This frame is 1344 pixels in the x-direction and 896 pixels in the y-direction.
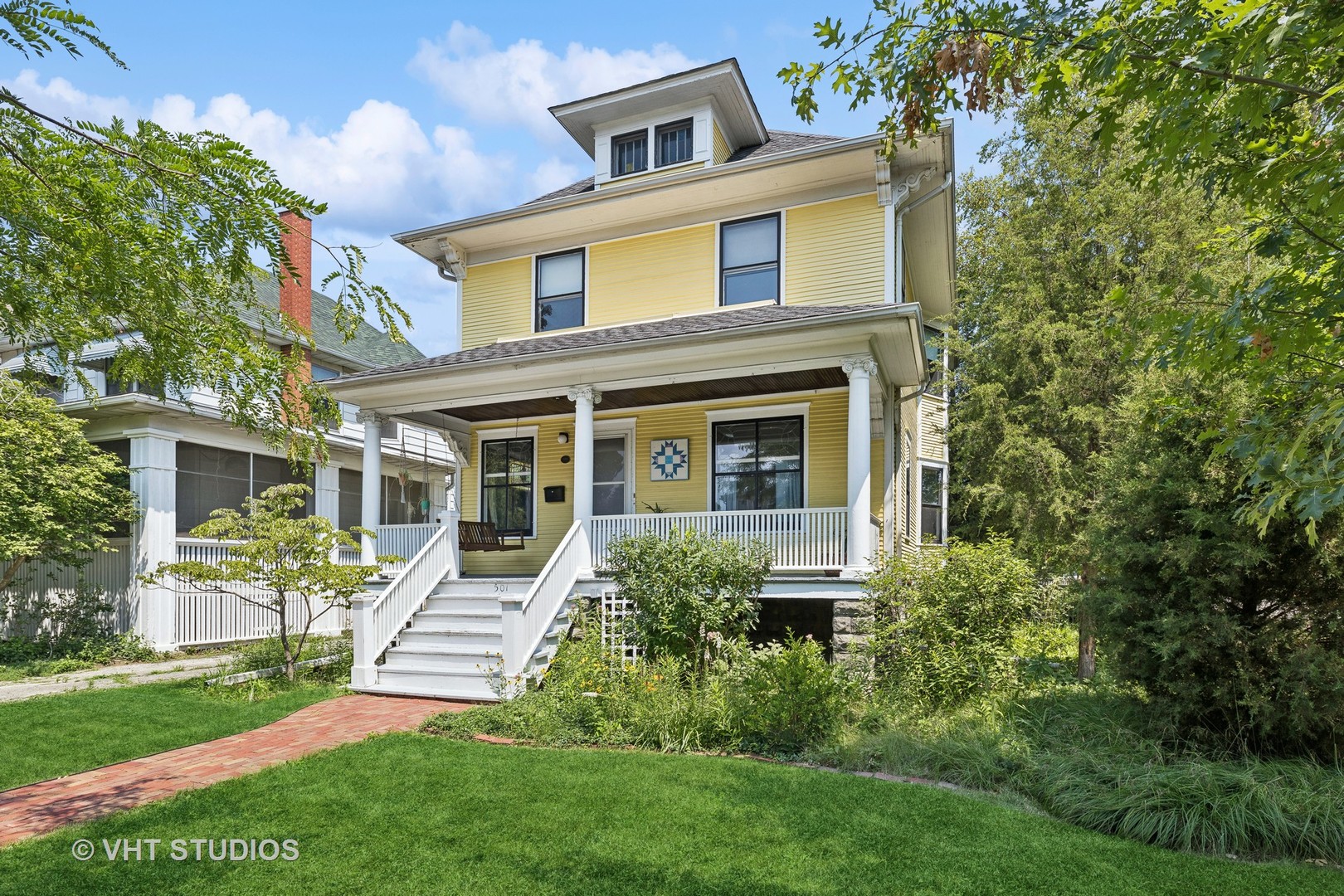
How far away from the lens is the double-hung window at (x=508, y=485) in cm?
1359

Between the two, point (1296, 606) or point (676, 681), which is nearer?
point (1296, 606)

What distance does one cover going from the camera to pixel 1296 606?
20.6ft

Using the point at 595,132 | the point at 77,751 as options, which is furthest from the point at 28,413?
the point at 595,132

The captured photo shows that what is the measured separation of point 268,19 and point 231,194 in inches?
57.6

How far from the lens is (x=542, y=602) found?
9570 millimetres

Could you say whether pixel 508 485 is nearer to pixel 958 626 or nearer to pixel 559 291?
pixel 559 291

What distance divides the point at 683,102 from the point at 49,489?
11492 mm

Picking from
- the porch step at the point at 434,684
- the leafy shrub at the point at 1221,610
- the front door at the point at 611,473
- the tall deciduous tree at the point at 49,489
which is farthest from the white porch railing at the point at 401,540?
the leafy shrub at the point at 1221,610

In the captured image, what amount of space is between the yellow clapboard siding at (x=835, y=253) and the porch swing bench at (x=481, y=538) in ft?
19.0

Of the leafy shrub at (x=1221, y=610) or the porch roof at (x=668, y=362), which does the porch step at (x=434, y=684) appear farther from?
the leafy shrub at (x=1221, y=610)

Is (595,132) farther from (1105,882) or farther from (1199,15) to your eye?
(1105,882)

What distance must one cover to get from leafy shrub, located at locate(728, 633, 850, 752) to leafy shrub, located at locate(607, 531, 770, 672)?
1214mm

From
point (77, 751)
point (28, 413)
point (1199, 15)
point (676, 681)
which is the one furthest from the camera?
point (28, 413)

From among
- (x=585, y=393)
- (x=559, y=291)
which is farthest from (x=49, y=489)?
(x=585, y=393)
